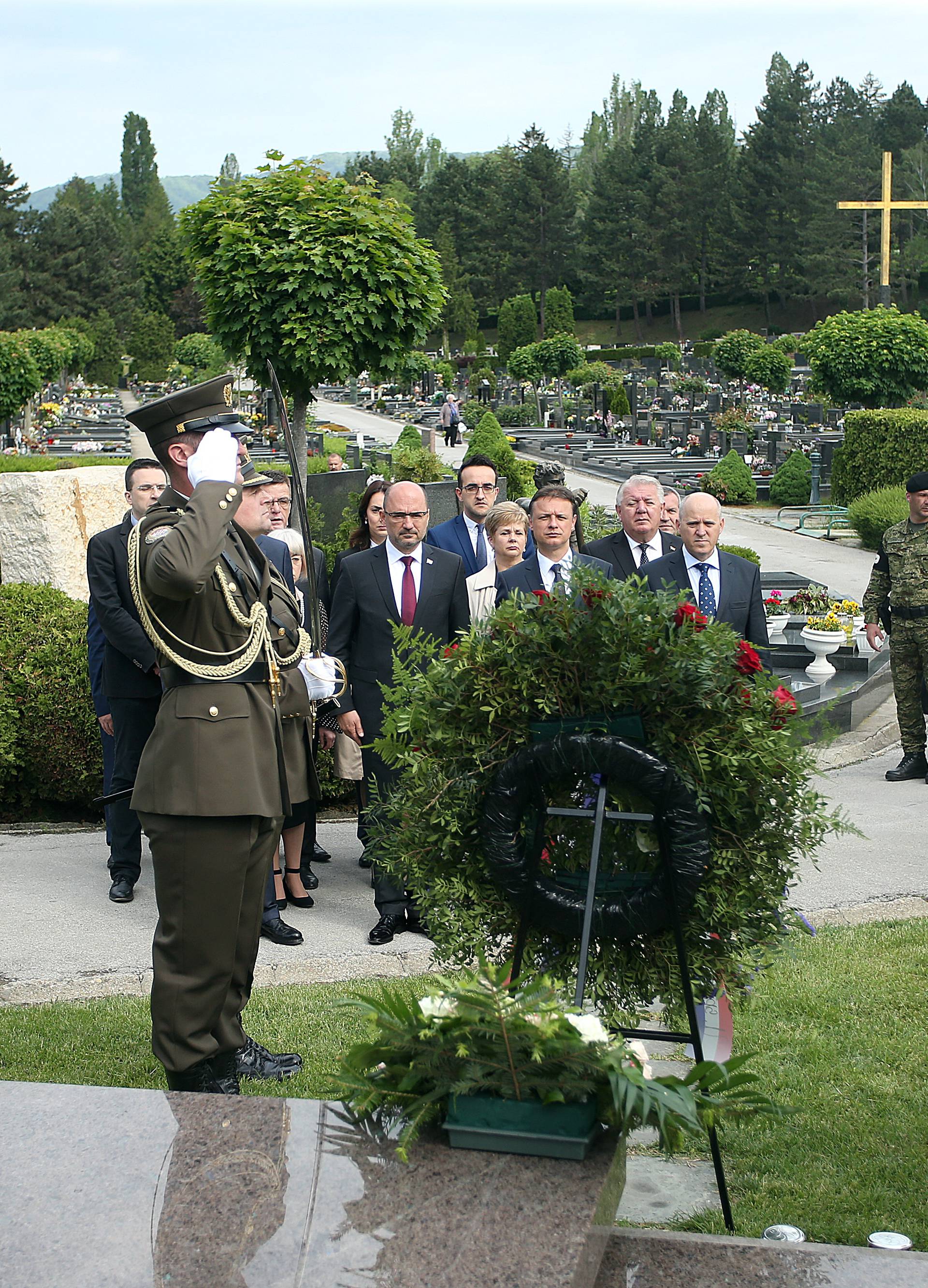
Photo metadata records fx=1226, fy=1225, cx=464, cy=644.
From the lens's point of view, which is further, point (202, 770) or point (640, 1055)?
point (202, 770)

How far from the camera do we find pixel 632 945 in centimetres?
313

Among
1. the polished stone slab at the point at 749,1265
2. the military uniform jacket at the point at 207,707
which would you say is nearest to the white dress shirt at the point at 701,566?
the military uniform jacket at the point at 207,707

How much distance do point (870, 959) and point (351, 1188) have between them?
334cm

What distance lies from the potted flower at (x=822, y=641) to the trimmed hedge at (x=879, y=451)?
1215cm

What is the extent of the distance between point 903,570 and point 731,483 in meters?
18.0

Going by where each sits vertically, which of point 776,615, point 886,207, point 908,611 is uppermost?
point 886,207

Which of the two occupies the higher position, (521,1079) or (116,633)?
(116,633)

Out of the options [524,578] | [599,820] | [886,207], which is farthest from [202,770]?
[886,207]

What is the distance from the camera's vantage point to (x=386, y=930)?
552 cm

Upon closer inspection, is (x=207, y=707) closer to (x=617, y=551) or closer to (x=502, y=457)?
(x=617, y=551)

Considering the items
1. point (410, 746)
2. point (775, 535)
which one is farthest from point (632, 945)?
point (775, 535)

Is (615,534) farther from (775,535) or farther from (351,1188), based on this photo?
(775,535)

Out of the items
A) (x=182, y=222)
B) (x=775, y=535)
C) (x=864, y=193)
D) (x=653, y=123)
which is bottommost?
(x=775, y=535)

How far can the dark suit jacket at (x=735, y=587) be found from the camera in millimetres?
5703
